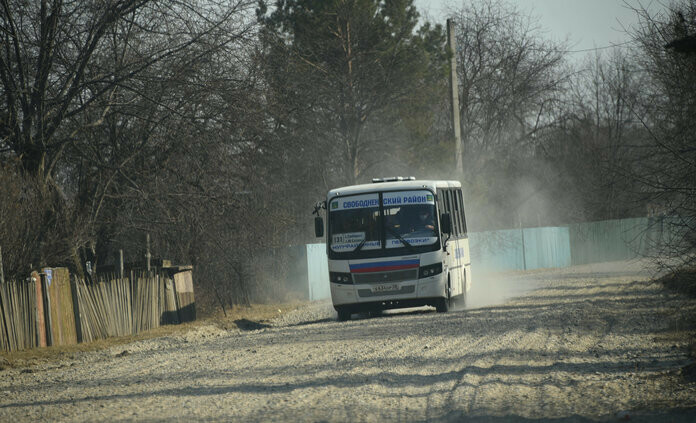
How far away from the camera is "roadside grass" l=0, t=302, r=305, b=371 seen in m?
14.3

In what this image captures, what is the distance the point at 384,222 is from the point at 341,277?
5.29 ft

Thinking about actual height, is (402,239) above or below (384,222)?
below

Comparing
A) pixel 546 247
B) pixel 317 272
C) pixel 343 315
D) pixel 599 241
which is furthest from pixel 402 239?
pixel 599 241

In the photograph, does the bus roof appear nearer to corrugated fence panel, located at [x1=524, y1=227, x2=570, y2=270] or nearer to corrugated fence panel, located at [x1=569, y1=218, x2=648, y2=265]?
corrugated fence panel, located at [x1=524, y1=227, x2=570, y2=270]

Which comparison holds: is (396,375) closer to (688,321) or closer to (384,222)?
(688,321)

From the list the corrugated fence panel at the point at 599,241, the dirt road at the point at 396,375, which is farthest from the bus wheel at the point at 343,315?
the corrugated fence panel at the point at 599,241

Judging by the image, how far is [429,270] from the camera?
18.5 meters

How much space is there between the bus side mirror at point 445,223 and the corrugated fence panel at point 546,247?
29004 millimetres

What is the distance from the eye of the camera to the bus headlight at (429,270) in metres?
18.5

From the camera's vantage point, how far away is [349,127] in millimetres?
37156

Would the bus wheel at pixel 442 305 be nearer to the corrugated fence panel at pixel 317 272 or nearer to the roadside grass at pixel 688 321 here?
the roadside grass at pixel 688 321

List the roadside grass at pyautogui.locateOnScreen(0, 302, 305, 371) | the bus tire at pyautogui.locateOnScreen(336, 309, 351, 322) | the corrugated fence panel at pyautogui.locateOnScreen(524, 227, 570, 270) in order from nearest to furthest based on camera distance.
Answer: the roadside grass at pyautogui.locateOnScreen(0, 302, 305, 371) → the bus tire at pyautogui.locateOnScreen(336, 309, 351, 322) → the corrugated fence panel at pyautogui.locateOnScreen(524, 227, 570, 270)

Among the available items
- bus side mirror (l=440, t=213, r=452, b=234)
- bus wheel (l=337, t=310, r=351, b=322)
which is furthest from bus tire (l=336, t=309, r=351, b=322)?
bus side mirror (l=440, t=213, r=452, b=234)

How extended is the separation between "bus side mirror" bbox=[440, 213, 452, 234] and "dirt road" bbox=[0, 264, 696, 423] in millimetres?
2255
